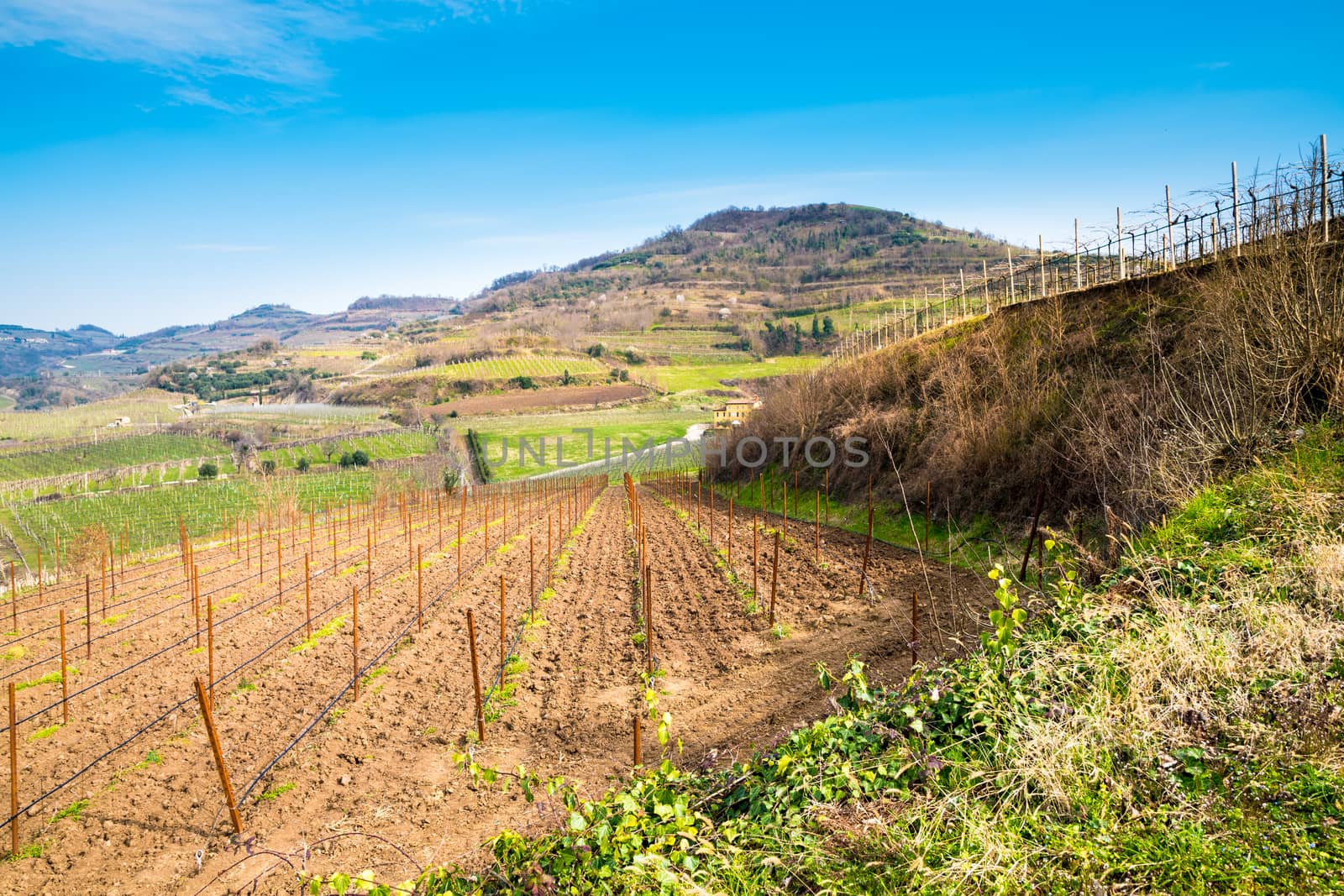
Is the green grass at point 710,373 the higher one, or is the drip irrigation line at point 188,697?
the green grass at point 710,373

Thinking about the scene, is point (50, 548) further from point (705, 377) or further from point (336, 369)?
point (336, 369)

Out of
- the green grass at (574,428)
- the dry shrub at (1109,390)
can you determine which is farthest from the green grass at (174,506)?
the dry shrub at (1109,390)

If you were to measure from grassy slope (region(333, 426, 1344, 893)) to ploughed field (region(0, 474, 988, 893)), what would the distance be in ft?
2.18

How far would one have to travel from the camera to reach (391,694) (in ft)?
30.2

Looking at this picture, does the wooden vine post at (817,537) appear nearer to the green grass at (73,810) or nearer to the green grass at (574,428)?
the green grass at (73,810)

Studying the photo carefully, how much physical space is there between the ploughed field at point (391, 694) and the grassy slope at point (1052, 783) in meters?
0.66

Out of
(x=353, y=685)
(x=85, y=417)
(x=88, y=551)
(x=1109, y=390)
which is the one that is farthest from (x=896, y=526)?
(x=85, y=417)

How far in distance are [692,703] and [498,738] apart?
7.63 feet

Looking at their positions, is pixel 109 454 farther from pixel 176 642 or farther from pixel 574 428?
pixel 176 642

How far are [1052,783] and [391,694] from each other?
8.23m

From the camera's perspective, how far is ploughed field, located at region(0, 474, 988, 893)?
609 centimetres

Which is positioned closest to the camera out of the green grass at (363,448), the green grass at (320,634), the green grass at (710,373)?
the green grass at (320,634)

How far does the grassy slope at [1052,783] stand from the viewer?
308 cm

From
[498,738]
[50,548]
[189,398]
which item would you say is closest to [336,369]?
[189,398]
